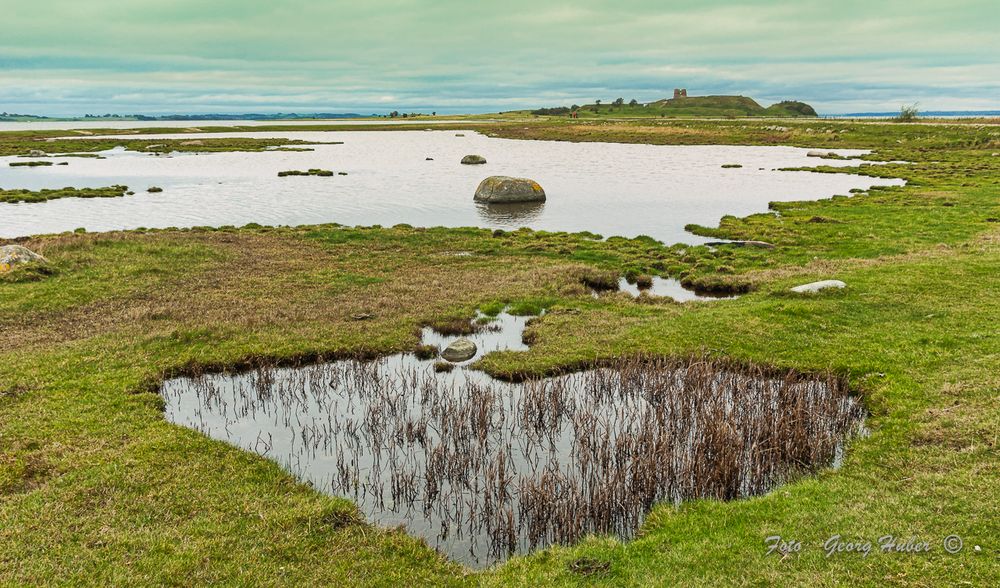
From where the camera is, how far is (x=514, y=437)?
17.5m

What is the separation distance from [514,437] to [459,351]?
6.69 meters

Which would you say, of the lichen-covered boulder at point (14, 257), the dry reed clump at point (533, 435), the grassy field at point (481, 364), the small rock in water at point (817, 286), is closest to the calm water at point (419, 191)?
the grassy field at point (481, 364)

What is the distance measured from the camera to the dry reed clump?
13867mm

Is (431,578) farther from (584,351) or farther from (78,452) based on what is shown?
(584,351)

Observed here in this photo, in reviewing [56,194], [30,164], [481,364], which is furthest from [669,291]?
[30,164]

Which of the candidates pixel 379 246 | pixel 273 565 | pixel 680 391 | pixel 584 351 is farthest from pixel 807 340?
pixel 379 246

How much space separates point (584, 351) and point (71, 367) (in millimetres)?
18430

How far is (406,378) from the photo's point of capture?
2161 centimetres

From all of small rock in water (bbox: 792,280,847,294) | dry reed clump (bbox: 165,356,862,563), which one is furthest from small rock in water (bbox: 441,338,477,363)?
small rock in water (bbox: 792,280,847,294)

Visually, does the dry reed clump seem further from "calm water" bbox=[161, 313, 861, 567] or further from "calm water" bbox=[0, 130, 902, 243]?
"calm water" bbox=[0, 130, 902, 243]

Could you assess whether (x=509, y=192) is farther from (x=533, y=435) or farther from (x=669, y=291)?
(x=533, y=435)

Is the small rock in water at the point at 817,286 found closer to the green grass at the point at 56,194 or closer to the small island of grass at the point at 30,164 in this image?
the green grass at the point at 56,194

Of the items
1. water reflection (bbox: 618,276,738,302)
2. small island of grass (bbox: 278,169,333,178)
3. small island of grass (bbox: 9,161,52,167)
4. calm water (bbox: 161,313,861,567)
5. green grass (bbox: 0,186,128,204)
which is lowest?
calm water (bbox: 161,313,861,567)

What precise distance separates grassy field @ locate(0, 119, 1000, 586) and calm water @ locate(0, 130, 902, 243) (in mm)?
9060
